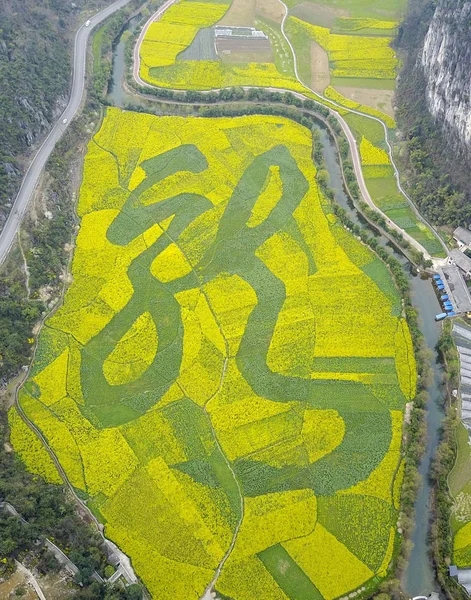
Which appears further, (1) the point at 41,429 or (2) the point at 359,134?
(2) the point at 359,134

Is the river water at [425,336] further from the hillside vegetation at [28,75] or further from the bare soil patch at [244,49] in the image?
the bare soil patch at [244,49]

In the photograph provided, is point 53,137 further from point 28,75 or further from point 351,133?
point 351,133

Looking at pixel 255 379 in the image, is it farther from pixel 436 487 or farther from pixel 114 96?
pixel 114 96

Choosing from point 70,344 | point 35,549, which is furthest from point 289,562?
point 70,344

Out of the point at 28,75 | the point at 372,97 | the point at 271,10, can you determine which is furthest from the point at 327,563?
the point at 271,10

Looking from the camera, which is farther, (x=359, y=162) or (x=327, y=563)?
(x=359, y=162)
